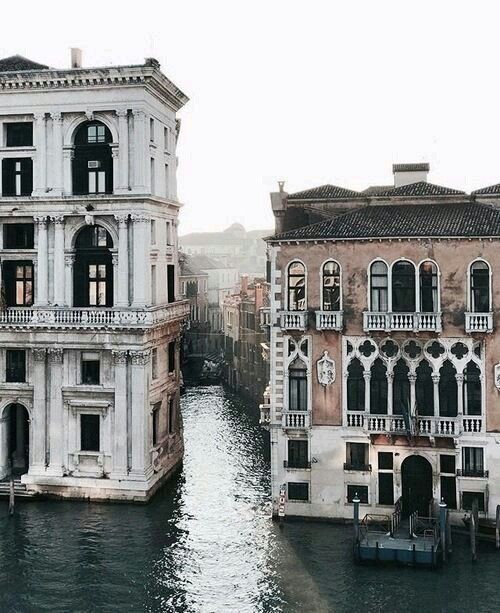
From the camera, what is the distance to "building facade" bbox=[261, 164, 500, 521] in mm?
36812

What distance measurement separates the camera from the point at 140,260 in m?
43.4

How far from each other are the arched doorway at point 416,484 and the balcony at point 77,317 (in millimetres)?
15971

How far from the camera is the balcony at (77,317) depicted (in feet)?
141

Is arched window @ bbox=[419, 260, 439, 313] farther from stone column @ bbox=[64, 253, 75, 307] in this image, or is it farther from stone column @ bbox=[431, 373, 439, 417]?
stone column @ bbox=[64, 253, 75, 307]

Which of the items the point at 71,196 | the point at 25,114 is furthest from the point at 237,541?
the point at 25,114

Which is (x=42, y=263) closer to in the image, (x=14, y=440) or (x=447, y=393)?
(x=14, y=440)

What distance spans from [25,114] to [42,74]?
2605 millimetres

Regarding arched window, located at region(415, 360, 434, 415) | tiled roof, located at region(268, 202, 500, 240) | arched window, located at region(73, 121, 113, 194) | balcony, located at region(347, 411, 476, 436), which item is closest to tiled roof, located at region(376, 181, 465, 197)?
tiled roof, located at region(268, 202, 500, 240)

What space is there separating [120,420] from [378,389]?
1483 cm

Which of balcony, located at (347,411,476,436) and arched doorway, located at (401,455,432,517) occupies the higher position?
balcony, located at (347,411,476,436)

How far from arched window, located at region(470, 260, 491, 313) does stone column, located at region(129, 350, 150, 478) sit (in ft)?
59.5

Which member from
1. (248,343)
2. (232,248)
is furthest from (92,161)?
(232,248)

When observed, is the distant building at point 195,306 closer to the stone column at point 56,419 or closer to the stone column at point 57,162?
the stone column at point 56,419

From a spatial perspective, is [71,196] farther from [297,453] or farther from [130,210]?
[297,453]
